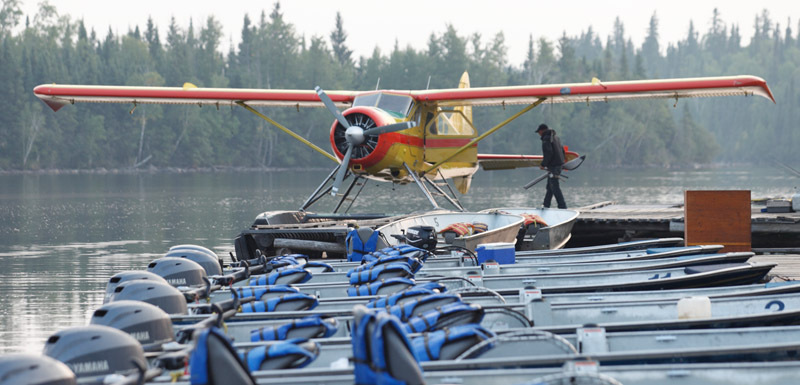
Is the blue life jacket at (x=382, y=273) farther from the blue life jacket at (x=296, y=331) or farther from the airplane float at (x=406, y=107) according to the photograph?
the airplane float at (x=406, y=107)

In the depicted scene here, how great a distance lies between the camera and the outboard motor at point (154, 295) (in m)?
6.00

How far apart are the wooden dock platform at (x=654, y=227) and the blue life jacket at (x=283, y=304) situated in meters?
7.56

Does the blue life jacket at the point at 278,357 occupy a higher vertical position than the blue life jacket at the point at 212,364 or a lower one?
lower

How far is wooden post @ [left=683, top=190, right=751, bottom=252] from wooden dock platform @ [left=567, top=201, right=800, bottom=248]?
136 cm

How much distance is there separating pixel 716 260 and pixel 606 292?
1.83 m

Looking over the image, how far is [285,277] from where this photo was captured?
7367 millimetres

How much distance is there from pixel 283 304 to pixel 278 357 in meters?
1.83

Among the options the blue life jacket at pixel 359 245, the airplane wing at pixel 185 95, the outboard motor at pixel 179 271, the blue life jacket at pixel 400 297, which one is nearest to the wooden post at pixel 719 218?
the blue life jacket at pixel 359 245

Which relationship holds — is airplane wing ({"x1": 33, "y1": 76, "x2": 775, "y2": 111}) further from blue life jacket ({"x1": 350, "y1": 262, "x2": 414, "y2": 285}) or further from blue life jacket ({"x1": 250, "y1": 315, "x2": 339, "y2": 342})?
blue life jacket ({"x1": 250, "y1": 315, "x2": 339, "y2": 342})

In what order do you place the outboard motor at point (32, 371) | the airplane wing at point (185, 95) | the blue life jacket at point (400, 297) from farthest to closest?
the airplane wing at point (185, 95)
the blue life jacket at point (400, 297)
the outboard motor at point (32, 371)

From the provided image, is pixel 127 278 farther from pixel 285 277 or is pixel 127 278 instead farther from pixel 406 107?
pixel 406 107

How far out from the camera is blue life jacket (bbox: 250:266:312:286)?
24.0ft

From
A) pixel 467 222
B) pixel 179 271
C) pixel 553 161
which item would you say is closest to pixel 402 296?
pixel 179 271

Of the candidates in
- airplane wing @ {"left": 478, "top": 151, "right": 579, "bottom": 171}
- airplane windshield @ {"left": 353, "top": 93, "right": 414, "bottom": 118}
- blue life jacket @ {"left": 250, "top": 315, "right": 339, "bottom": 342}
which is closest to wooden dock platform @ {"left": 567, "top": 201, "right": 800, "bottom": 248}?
airplane windshield @ {"left": 353, "top": 93, "right": 414, "bottom": 118}
